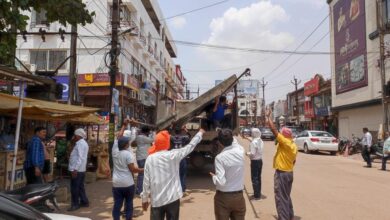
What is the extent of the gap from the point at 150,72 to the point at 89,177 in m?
27.8

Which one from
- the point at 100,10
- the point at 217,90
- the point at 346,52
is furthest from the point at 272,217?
the point at 346,52

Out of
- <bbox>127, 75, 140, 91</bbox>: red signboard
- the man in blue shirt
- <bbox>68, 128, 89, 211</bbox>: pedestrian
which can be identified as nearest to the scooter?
<bbox>68, 128, 89, 211</bbox>: pedestrian

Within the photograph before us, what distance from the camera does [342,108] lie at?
31531 mm

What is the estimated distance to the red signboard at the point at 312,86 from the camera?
4403cm

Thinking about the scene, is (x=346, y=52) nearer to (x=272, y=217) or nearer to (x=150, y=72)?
(x=150, y=72)

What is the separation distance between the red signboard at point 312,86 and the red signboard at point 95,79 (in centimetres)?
2719

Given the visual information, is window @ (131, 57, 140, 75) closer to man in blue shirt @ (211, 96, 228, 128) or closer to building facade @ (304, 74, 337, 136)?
man in blue shirt @ (211, 96, 228, 128)

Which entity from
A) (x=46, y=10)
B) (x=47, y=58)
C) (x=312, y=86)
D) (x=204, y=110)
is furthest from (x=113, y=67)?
(x=312, y=86)

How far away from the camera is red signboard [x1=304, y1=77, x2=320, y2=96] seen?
44.0 meters

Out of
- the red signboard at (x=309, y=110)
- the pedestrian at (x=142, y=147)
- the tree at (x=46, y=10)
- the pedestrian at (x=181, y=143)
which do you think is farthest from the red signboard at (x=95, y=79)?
the red signboard at (x=309, y=110)

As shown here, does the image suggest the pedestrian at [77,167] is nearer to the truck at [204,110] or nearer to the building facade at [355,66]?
the truck at [204,110]

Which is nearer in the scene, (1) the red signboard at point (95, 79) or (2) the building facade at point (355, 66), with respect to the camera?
(1) the red signboard at point (95, 79)

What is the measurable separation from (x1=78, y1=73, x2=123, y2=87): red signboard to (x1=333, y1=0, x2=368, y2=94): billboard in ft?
57.1

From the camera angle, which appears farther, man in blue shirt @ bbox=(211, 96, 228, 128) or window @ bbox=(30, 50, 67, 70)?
window @ bbox=(30, 50, 67, 70)
